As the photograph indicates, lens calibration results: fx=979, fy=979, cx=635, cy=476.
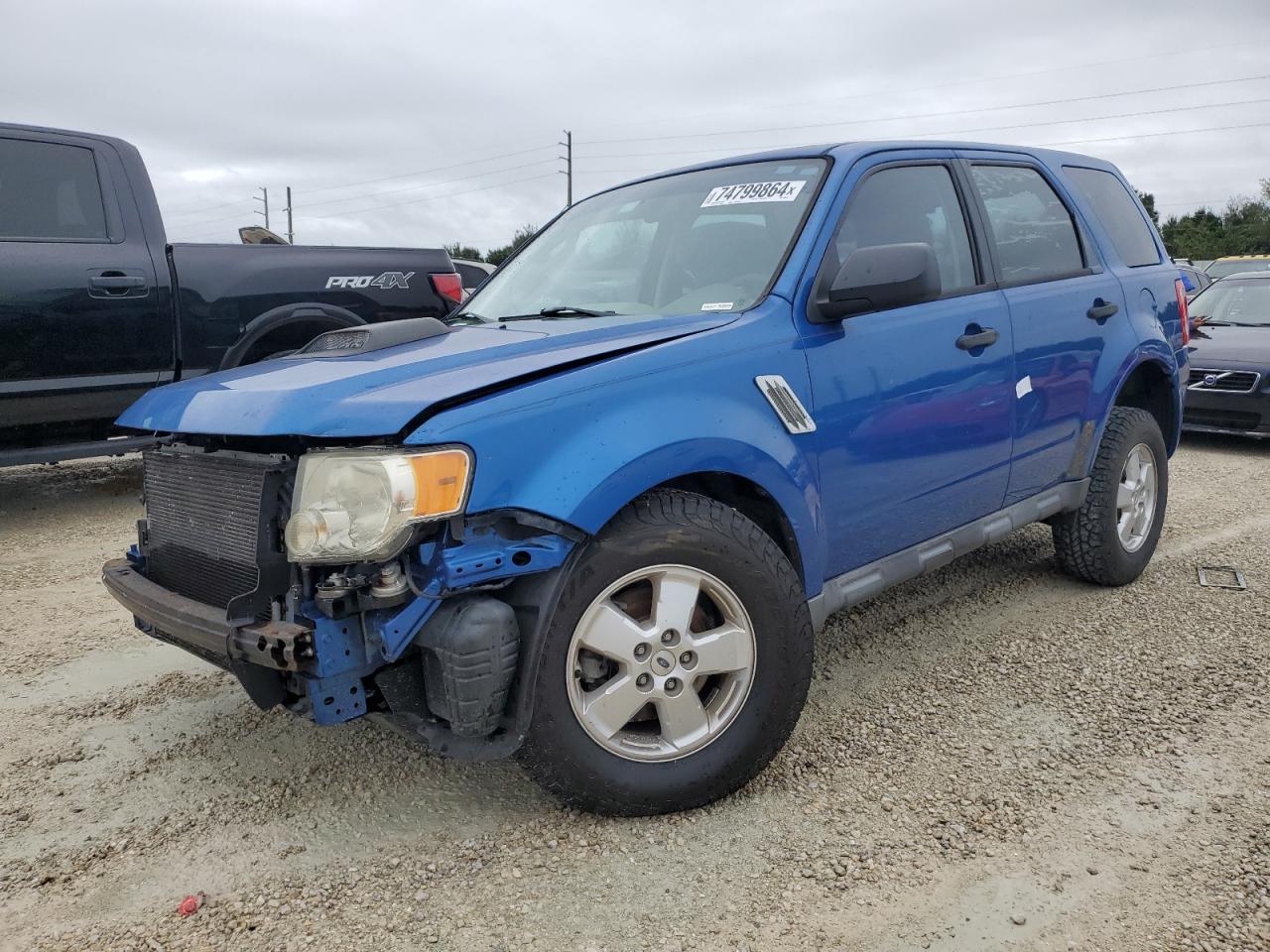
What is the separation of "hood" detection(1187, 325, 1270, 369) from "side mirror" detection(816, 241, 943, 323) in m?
6.42

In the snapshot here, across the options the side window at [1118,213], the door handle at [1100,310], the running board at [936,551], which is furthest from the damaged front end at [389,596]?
the side window at [1118,213]

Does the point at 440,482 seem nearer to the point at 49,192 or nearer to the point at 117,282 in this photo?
the point at 117,282

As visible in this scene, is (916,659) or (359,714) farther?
(916,659)

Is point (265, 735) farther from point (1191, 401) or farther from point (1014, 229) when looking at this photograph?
point (1191, 401)

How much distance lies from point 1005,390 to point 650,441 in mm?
1711

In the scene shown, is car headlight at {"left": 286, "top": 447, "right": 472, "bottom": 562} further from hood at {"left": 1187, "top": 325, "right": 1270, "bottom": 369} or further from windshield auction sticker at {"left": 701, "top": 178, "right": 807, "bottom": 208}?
hood at {"left": 1187, "top": 325, "right": 1270, "bottom": 369}

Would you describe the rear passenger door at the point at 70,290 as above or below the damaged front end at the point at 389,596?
above

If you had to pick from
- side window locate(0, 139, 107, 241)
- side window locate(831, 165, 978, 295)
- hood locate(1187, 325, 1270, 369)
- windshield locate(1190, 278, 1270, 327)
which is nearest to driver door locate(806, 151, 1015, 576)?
side window locate(831, 165, 978, 295)

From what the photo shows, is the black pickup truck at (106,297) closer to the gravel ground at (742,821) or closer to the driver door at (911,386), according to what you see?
the gravel ground at (742,821)

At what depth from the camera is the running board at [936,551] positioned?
299 centimetres

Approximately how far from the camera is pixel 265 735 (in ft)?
10.1

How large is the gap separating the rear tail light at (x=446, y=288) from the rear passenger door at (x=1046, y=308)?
152 inches

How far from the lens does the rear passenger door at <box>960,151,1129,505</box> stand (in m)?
3.66

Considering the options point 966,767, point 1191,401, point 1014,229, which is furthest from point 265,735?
point 1191,401
